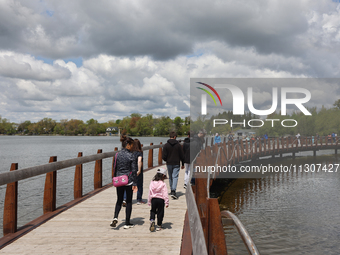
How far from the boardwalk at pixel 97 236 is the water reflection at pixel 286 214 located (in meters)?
5.79

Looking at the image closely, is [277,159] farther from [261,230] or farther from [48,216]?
[48,216]

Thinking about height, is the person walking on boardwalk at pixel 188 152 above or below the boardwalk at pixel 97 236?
above

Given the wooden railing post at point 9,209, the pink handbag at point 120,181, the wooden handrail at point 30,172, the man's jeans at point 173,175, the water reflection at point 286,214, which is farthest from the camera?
the water reflection at point 286,214

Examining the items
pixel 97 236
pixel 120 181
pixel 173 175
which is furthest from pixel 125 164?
pixel 173 175

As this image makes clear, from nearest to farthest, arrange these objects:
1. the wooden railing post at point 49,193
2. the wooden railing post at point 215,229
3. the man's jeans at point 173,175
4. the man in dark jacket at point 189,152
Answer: the wooden railing post at point 215,229
the wooden railing post at point 49,193
the man's jeans at point 173,175
the man in dark jacket at point 189,152

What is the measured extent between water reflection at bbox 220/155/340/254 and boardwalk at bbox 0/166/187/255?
5.79 m

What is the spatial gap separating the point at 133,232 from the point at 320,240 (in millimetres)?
10610

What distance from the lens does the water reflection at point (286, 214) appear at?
12.1 m

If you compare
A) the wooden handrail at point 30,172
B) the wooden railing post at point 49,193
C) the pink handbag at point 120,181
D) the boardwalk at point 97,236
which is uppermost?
the wooden handrail at point 30,172

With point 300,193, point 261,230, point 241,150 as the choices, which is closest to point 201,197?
point 261,230

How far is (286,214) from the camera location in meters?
17.5

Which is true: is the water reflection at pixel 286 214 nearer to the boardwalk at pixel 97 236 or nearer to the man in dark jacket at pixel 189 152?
the man in dark jacket at pixel 189 152

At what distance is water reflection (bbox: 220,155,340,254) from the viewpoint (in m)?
12.1

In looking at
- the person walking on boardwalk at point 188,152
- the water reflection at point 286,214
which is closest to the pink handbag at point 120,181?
the person walking on boardwalk at point 188,152
